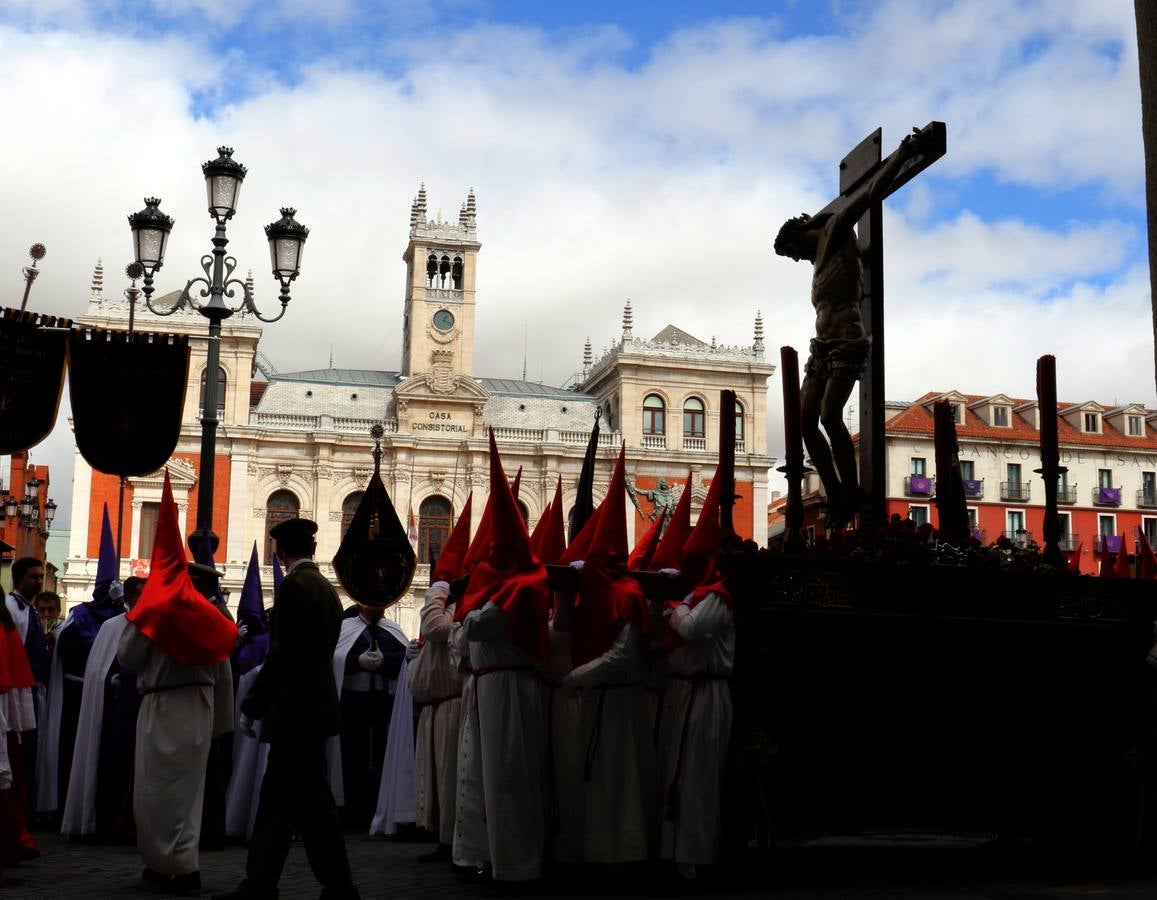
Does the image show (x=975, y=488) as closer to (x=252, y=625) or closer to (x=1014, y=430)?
(x=1014, y=430)

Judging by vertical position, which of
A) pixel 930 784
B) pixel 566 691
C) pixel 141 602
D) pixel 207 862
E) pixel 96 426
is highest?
pixel 96 426

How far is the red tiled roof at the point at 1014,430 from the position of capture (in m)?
39.8

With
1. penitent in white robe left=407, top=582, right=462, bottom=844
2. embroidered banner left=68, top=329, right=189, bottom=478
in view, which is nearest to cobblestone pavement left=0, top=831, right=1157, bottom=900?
penitent in white robe left=407, top=582, right=462, bottom=844

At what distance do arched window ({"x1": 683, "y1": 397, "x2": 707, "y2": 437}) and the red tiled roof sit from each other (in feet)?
20.8

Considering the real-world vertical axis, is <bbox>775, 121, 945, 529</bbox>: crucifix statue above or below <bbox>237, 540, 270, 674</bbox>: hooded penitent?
above

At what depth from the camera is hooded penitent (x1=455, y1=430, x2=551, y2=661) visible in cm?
598

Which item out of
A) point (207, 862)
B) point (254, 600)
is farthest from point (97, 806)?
point (254, 600)

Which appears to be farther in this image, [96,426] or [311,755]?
[96,426]

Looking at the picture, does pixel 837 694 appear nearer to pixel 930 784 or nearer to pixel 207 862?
pixel 930 784

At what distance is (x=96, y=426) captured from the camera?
8500 millimetres

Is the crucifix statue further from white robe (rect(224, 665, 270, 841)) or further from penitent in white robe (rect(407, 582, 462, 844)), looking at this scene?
white robe (rect(224, 665, 270, 841))

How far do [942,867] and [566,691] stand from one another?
1896 millimetres

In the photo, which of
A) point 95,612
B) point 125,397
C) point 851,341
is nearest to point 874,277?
point 851,341

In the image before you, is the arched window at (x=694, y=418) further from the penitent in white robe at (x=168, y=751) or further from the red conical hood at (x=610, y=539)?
the penitent in white robe at (x=168, y=751)
